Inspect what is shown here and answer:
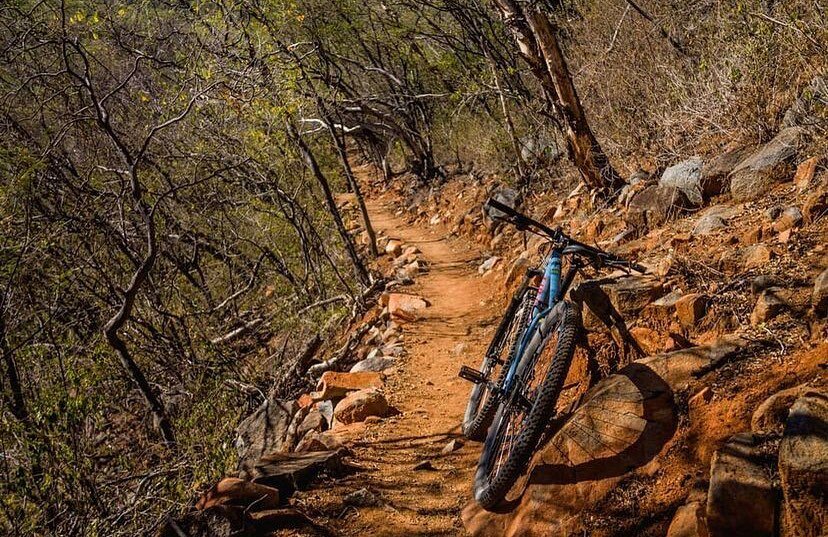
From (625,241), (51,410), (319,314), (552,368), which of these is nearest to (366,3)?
(319,314)

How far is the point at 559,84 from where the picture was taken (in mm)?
6824

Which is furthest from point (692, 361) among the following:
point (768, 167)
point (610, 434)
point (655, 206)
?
point (655, 206)

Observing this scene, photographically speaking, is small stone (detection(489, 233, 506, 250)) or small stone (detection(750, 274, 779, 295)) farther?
small stone (detection(489, 233, 506, 250))

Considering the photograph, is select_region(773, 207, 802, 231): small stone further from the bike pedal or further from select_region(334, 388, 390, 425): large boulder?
select_region(334, 388, 390, 425): large boulder

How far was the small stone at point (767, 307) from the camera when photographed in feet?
9.79

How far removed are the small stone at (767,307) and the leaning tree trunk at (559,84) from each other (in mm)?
4200

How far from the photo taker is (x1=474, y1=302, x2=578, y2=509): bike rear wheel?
107 inches

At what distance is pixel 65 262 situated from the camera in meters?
5.50

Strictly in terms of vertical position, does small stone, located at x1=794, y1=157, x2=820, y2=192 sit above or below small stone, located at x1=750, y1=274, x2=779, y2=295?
above

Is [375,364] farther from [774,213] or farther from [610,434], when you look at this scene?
[774,213]

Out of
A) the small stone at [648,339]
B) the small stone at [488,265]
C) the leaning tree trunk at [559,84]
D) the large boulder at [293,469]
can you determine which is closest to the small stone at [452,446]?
the large boulder at [293,469]

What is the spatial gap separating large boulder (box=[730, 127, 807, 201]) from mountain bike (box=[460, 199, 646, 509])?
206 centimetres

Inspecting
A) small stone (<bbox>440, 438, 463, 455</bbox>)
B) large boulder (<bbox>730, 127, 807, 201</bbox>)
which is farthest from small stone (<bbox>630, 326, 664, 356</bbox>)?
large boulder (<bbox>730, 127, 807, 201</bbox>)

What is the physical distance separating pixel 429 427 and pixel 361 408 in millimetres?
685
